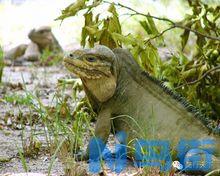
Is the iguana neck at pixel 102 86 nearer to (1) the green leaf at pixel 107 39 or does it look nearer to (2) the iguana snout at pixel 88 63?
(2) the iguana snout at pixel 88 63

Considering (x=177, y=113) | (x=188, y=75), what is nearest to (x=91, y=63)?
(x=177, y=113)

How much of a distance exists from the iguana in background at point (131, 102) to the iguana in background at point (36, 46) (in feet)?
34.2

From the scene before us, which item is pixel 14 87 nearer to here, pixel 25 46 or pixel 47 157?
pixel 47 157

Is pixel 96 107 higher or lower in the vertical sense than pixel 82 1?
lower

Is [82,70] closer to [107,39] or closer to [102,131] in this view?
[102,131]

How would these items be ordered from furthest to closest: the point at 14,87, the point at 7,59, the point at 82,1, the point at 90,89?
1. the point at 7,59
2. the point at 14,87
3. the point at 82,1
4. the point at 90,89

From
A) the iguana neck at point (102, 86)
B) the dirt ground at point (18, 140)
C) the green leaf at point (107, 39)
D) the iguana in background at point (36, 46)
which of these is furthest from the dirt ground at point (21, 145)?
the iguana in background at point (36, 46)

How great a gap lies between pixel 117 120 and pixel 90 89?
300mm

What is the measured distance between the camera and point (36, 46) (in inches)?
581

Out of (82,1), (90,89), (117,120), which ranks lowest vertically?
(117,120)

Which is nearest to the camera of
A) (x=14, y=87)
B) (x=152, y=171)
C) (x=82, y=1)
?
(x=152, y=171)

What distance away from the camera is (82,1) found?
174 inches

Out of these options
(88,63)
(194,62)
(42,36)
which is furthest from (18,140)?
(42,36)
